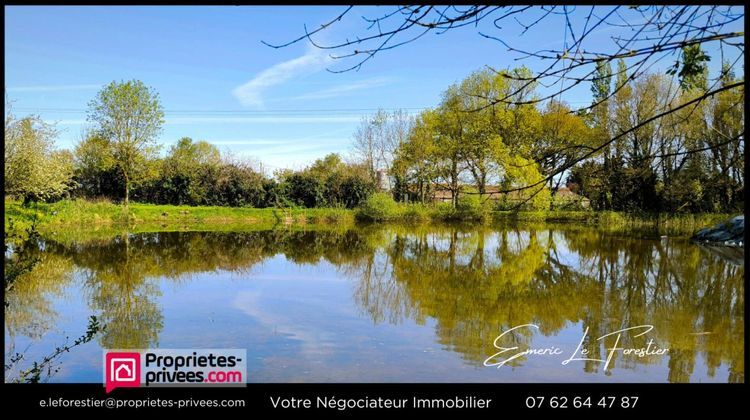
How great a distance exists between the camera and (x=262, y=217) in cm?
2578

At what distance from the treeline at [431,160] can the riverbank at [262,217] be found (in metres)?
0.67

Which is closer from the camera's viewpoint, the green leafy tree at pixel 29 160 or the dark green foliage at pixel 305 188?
the green leafy tree at pixel 29 160

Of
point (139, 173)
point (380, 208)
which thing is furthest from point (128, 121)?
point (380, 208)

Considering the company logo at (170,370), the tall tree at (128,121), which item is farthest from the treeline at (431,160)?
the company logo at (170,370)

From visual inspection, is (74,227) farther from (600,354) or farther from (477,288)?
(600,354)

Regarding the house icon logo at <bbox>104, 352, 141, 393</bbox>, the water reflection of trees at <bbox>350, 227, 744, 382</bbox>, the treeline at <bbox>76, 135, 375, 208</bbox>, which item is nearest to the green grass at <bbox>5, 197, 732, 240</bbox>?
the treeline at <bbox>76, 135, 375, 208</bbox>

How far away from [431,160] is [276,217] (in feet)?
28.1

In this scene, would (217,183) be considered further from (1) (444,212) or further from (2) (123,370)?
(2) (123,370)

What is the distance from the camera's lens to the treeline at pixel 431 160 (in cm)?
1688

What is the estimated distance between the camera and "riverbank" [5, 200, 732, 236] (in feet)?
60.4

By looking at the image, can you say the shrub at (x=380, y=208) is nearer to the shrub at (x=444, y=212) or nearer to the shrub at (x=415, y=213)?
the shrub at (x=415, y=213)

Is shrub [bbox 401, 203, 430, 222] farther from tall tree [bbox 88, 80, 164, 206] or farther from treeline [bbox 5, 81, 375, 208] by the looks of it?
tall tree [bbox 88, 80, 164, 206]
